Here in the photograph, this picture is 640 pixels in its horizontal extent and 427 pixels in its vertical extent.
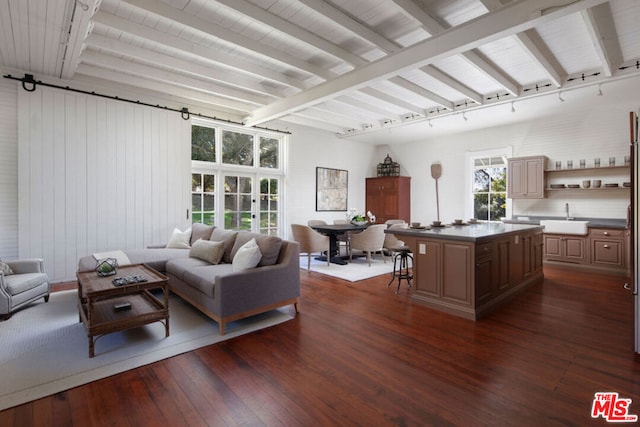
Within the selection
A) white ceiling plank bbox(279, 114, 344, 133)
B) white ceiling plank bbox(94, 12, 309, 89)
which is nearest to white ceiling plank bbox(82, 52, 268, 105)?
white ceiling plank bbox(94, 12, 309, 89)

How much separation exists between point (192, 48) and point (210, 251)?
2510 mm

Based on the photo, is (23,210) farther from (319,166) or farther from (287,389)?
(319,166)

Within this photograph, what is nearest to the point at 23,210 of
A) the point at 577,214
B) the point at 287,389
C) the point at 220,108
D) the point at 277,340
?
the point at 220,108

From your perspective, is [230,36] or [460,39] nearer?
[460,39]

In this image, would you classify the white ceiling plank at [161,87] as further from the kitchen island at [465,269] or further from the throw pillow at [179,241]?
the kitchen island at [465,269]

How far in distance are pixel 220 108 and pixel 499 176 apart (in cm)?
626

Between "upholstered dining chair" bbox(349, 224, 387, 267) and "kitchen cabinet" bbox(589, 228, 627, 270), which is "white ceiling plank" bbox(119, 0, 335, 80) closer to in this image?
"upholstered dining chair" bbox(349, 224, 387, 267)

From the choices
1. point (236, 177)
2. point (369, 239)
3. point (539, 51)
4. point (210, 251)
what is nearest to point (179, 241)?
point (210, 251)

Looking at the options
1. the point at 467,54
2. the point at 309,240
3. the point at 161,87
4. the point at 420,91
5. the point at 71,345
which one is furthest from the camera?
the point at 309,240

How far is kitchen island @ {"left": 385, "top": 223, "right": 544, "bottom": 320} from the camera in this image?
3396 mm

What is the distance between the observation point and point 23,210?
4.31 m

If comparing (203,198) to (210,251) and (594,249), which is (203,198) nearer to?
(210,251)

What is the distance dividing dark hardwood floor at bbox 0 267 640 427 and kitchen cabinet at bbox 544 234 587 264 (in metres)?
2.56

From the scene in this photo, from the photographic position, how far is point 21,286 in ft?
11.1
